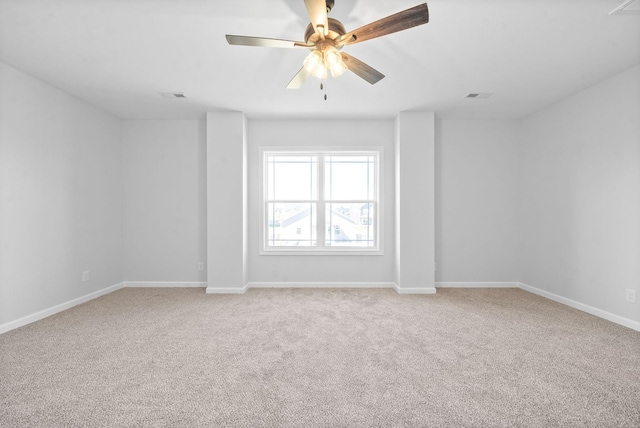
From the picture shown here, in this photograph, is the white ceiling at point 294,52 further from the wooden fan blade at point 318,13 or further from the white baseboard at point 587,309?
the white baseboard at point 587,309

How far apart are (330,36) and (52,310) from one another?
415cm

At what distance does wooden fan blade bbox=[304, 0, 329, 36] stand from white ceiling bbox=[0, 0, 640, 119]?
377mm

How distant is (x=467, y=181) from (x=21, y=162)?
18.6 feet

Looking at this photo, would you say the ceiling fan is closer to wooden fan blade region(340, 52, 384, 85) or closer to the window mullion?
wooden fan blade region(340, 52, 384, 85)

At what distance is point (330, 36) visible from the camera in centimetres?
202

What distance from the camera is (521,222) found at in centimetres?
471

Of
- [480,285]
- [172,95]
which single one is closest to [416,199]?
[480,285]

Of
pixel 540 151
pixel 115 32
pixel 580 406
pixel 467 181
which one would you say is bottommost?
pixel 580 406

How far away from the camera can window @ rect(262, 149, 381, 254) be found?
4.83m

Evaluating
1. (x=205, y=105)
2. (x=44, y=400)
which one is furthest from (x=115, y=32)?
(x=44, y=400)

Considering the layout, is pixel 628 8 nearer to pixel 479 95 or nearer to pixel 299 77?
pixel 479 95

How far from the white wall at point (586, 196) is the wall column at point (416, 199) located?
4.93 feet

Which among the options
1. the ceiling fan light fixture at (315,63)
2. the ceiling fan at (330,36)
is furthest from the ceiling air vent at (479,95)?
the ceiling fan light fixture at (315,63)

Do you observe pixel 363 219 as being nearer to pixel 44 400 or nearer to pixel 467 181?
pixel 467 181
